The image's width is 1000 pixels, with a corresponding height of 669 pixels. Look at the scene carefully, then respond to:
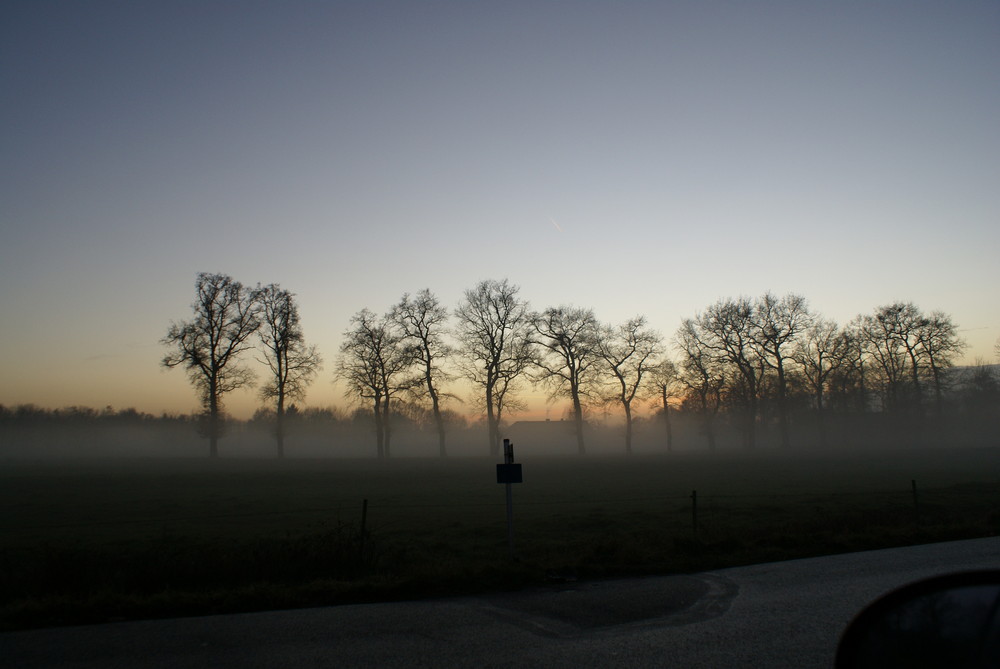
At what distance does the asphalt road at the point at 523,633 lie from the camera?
691 cm

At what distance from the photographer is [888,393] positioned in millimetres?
78688

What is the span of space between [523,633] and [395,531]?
11527 mm

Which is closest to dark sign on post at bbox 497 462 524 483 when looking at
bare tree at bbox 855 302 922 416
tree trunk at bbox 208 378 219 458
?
tree trunk at bbox 208 378 219 458

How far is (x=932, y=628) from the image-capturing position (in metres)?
2.33

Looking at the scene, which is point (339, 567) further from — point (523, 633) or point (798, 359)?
point (798, 359)

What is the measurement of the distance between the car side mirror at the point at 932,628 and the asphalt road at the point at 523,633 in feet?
15.2

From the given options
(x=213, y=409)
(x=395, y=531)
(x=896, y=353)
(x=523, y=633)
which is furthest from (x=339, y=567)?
(x=896, y=353)

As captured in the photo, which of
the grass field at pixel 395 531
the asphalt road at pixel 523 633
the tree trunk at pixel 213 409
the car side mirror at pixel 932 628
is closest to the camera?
the car side mirror at pixel 932 628

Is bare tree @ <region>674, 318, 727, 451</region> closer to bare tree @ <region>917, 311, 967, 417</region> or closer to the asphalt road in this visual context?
bare tree @ <region>917, 311, 967, 417</region>

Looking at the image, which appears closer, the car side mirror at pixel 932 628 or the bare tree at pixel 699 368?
the car side mirror at pixel 932 628

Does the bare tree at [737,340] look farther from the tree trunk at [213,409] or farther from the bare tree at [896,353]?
the tree trunk at [213,409]

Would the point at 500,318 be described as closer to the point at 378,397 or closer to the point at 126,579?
the point at 378,397

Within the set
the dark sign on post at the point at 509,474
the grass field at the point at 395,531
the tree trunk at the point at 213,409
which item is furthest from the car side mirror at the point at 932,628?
the tree trunk at the point at 213,409

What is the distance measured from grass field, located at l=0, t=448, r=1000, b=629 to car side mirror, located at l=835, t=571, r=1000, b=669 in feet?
29.4
